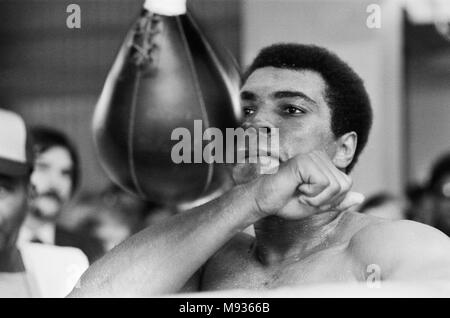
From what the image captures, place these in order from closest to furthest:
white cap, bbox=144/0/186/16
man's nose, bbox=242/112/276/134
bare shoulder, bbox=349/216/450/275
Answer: bare shoulder, bbox=349/216/450/275 → man's nose, bbox=242/112/276/134 → white cap, bbox=144/0/186/16

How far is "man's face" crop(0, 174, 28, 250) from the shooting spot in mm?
1353

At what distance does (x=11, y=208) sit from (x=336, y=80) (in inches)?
25.4

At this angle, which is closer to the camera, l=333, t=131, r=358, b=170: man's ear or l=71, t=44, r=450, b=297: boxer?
l=71, t=44, r=450, b=297: boxer

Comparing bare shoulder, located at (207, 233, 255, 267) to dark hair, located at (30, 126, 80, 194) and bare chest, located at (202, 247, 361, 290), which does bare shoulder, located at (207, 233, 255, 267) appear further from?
dark hair, located at (30, 126, 80, 194)

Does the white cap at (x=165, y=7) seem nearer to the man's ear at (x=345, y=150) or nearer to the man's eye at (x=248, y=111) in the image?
the man's eye at (x=248, y=111)

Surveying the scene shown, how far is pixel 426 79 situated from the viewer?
1.35 meters

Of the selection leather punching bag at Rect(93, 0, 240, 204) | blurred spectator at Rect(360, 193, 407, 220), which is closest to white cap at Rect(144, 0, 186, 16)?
leather punching bag at Rect(93, 0, 240, 204)

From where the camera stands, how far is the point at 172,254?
46.4 inches

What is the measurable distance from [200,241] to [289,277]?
16cm

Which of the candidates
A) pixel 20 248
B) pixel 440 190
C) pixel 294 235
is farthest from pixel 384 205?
pixel 20 248

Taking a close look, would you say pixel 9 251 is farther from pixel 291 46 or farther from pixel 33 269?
pixel 291 46

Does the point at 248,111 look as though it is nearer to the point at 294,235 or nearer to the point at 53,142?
the point at 294,235

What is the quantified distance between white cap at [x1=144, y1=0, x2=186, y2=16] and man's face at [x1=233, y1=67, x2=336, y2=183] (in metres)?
0.25

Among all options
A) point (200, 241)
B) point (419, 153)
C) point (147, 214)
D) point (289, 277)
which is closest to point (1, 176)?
point (147, 214)
